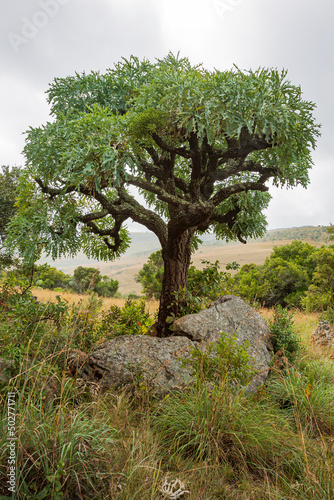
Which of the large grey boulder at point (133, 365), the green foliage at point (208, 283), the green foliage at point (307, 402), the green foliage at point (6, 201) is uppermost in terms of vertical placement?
the green foliage at point (6, 201)

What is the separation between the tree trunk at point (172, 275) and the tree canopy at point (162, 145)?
0.08 ft

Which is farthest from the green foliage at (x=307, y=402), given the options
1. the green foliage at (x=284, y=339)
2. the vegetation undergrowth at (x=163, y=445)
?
the green foliage at (x=284, y=339)

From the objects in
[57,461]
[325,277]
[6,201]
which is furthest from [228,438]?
[325,277]

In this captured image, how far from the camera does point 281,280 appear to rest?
16562 millimetres

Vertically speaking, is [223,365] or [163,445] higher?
[223,365]

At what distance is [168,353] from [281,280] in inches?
532

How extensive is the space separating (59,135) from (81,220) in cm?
188

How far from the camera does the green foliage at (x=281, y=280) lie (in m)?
16.1

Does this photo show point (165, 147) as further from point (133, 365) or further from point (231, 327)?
point (133, 365)

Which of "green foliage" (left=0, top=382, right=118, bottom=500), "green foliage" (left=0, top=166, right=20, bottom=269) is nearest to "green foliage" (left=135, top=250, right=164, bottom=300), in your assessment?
"green foliage" (left=0, top=166, right=20, bottom=269)

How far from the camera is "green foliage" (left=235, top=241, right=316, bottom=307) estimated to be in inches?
634

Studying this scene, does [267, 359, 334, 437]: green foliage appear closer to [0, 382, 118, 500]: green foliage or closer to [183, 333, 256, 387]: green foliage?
[183, 333, 256, 387]: green foliage

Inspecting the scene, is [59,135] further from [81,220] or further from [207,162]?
[207,162]

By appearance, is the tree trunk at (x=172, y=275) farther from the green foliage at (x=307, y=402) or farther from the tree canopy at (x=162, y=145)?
the green foliage at (x=307, y=402)
